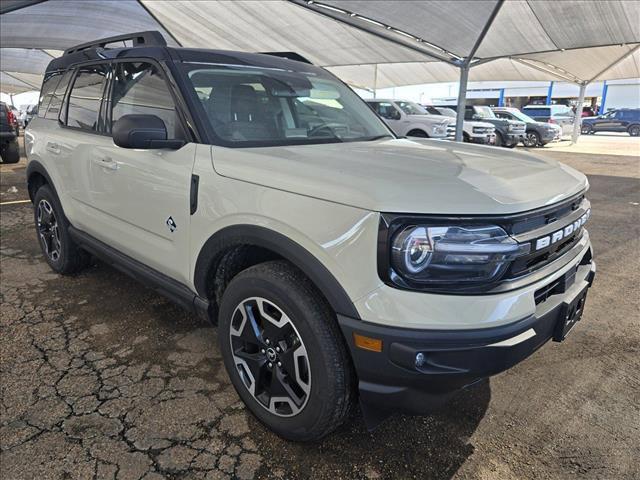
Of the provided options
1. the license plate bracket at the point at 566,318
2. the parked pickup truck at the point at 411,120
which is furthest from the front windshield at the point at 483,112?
the license plate bracket at the point at 566,318

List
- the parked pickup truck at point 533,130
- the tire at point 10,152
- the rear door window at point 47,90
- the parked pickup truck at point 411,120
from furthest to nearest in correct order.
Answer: the parked pickup truck at point 533,130
the parked pickup truck at point 411,120
the tire at point 10,152
the rear door window at point 47,90

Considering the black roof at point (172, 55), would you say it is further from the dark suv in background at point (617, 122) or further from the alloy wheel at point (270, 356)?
the dark suv in background at point (617, 122)

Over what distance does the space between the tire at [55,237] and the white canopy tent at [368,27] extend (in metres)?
8.92

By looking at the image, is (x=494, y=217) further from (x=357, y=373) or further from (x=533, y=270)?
(x=357, y=373)

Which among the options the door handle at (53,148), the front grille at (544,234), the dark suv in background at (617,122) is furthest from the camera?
the dark suv in background at (617,122)

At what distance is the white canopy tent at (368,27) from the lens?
1077 centimetres

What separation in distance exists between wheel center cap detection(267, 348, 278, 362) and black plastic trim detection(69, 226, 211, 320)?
20.0 inches

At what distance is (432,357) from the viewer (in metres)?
1.67

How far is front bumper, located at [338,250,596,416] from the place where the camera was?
5.38 ft

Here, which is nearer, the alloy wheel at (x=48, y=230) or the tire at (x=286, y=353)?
the tire at (x=286, y=353)

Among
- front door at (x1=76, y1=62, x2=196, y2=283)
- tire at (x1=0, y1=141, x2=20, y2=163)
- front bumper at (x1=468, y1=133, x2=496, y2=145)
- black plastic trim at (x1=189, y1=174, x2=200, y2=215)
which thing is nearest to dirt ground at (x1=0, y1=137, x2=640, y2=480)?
front door at (x1=76, y1=62, x2=196, y2=283)

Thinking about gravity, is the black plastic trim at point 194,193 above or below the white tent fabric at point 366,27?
below

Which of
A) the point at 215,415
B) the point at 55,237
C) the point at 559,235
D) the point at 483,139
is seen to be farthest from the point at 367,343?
the point at 483,139

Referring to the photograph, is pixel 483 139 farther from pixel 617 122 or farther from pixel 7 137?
pixel 617 122
